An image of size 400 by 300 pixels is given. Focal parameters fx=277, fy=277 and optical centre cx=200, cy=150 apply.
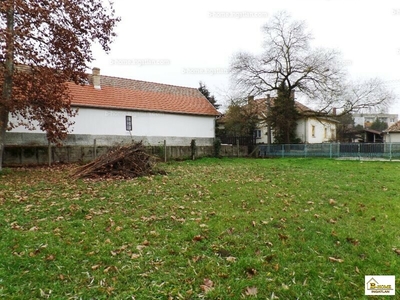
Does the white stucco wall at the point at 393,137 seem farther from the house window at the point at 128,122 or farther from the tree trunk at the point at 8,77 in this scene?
the tree trunk at the point at 8,77

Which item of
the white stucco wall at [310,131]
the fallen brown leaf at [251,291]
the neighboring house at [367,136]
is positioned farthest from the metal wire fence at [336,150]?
the fallen brown leaf at [251,291]

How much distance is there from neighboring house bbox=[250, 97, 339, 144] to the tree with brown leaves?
19.7 metres

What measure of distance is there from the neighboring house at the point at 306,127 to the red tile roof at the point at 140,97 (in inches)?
275

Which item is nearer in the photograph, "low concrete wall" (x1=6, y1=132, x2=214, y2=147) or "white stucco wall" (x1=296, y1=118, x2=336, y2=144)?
"low concrete wall" (x1=6, y1=132, x2=214, y2=147)

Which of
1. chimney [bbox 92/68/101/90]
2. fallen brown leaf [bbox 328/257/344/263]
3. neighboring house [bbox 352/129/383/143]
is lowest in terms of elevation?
fallen brown leaf [bbox 328/257/344/263]

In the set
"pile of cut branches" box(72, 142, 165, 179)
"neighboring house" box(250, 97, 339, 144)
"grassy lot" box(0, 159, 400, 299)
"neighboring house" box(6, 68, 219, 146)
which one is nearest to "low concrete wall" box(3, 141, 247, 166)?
"neighboring house" box(6, 68, 219, 146)

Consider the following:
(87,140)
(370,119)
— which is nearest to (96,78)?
(87,140)

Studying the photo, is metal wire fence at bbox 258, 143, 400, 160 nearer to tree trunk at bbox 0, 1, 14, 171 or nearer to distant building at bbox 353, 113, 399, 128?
tree trunk at bbox 0, 1, 14, 171

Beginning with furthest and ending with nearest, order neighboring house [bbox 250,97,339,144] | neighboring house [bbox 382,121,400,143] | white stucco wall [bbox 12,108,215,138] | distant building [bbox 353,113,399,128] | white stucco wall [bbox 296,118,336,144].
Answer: distant building [bbox 353,113,399,128] → white stucco wall [bbox 296,118,336,144] → neighboring house [bbox 382,121,400,143] → neighboring house [bbox 250,97,339,144] → white stucco wall [bbox 12,108,215,138]

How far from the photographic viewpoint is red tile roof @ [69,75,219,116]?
20.3m

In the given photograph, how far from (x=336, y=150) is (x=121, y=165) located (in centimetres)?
1904

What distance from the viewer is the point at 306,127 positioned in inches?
1297

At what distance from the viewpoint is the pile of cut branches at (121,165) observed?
10.8 metres

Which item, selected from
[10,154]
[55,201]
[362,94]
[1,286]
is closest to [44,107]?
[10,154]
